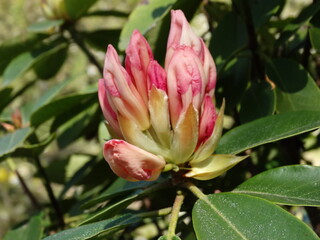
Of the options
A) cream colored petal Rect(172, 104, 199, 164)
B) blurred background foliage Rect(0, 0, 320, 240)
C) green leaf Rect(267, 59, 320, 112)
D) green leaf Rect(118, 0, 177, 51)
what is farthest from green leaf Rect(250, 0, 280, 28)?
cream colored petal Rect(172, 104, 199, 164)

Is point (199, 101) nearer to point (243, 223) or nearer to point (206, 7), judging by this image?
point (243, 223)

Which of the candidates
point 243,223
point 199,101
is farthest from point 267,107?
point 243,223

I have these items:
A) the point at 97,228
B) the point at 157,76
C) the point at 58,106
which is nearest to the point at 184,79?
the point at 157,76

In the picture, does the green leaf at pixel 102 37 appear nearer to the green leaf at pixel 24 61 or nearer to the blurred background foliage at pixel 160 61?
the blurred background foliage at pixel 160 61

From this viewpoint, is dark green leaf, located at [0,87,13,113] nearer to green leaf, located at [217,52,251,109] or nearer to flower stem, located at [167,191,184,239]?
green leaf, located at [217,52,251,109]

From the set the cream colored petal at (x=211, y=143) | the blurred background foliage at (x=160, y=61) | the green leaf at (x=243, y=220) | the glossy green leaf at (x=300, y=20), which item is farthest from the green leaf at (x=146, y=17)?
the green leaf at (x=243, y=220)
